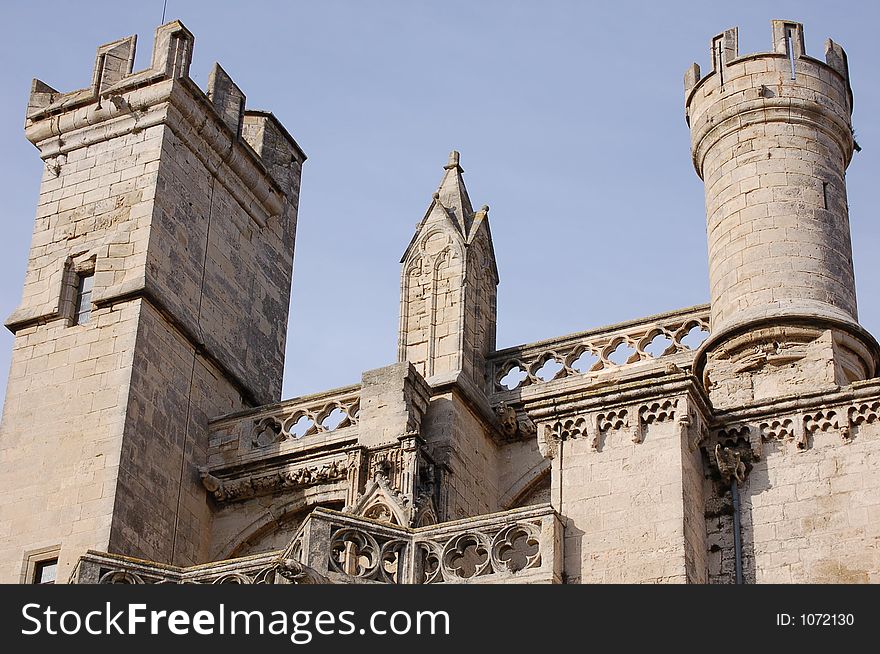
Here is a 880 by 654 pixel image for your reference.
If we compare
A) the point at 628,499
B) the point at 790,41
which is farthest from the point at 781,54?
the point at 628,499

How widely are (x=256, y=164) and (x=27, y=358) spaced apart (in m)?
4.07

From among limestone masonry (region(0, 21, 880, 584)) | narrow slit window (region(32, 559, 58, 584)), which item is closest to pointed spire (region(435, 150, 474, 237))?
limestone masonry (region(0, 21, 880, 584))

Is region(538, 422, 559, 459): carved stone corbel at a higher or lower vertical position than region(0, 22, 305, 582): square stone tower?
lower

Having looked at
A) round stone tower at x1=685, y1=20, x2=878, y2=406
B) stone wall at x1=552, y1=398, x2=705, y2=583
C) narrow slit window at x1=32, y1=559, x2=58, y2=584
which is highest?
round stone tower at x1=685, y1=20, x2=878, y2=406

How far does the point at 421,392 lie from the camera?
1847cm

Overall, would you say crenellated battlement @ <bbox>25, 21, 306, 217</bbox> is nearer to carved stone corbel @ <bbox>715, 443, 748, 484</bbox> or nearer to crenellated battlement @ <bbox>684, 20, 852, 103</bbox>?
crenellated battlement @ <bbox>684, 20, 852, 103</bbox>

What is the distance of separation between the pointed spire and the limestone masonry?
4cm

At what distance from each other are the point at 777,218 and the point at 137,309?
6.44m

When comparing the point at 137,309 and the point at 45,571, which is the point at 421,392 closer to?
the point at 137,309

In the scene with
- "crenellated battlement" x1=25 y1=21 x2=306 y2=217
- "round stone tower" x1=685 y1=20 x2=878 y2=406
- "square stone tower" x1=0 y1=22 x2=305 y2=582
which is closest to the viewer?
"round stone tower" x1=685 y1=20 x2=878 y2=406

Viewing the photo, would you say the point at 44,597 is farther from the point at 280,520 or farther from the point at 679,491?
the point at 280,520

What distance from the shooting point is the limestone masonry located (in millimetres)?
13664

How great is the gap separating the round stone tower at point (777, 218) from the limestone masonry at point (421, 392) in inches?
1.0

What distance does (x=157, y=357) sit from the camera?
1961 centimetres
